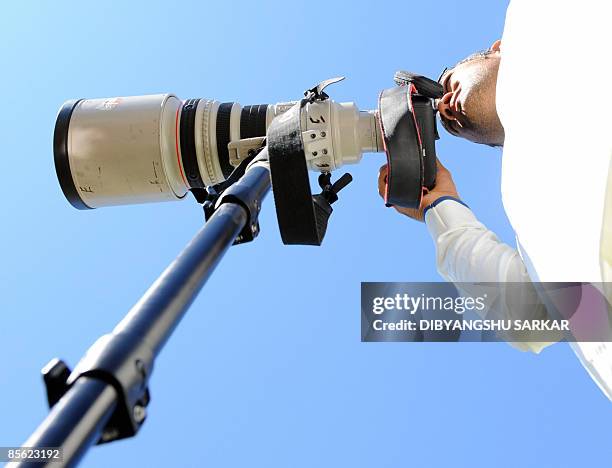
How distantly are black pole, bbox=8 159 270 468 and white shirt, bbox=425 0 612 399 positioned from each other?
843mm

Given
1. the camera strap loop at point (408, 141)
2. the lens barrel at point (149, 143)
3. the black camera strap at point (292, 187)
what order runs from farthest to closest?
the lens barrel at point (149, 143) < the camera strap loop at point (408, 141) < the black camera strap at point (292, 187)

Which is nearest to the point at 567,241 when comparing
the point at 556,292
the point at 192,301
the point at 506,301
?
the point at 556,292

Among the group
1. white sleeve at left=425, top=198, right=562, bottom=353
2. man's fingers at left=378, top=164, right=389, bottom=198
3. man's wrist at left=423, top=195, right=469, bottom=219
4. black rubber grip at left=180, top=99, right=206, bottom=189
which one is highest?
black rubber grip at left=180, top=99, right=206, bottom=189

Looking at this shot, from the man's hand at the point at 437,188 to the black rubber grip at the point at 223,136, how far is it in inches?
24.5

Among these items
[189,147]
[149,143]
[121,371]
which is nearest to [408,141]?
[189,147]

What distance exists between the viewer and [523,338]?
2297 millimetres

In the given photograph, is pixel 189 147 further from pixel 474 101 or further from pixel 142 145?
pixel 474 101

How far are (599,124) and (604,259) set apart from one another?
307 millimetres

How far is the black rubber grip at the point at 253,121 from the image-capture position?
2.72 metres

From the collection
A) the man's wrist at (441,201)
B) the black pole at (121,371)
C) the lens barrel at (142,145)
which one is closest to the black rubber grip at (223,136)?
the lens barrel at (142,145)

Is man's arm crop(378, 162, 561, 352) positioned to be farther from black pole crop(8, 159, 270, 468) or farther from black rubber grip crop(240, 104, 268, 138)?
black pole crop(8, 159, 270, 468)

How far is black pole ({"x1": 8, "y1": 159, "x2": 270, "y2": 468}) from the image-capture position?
2.87ft

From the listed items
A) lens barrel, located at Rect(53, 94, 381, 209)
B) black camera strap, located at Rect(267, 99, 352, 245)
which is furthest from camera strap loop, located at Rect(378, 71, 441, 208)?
black camera strap, located at Rect(267, 99, 352, 245)

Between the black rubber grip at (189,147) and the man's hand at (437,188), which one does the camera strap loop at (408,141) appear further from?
the black rubber grip at (189,147)
